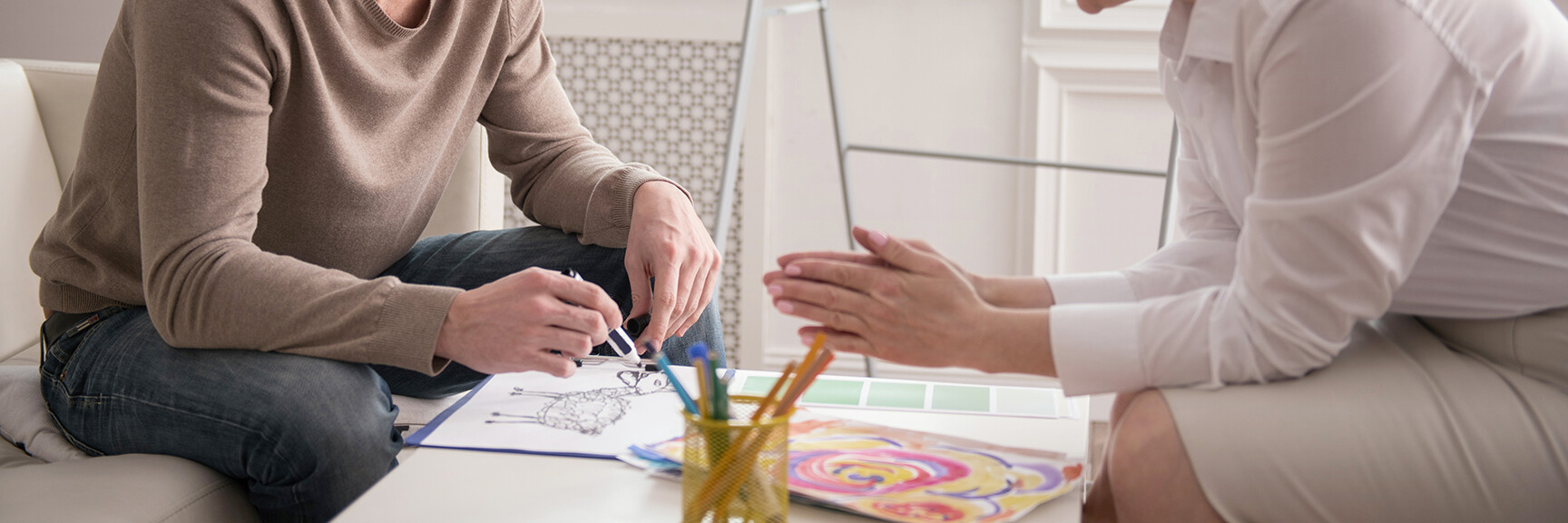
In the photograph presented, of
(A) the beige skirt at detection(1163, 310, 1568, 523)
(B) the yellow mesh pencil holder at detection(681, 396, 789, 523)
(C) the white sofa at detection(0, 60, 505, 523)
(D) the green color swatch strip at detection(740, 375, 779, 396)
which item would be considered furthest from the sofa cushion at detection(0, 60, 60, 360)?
(A) the beige skirt at detection(1163, 310, 1568, 523)

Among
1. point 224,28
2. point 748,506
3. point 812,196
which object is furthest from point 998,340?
point 812,196

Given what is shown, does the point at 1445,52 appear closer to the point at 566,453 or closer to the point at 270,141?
the point at 566,453

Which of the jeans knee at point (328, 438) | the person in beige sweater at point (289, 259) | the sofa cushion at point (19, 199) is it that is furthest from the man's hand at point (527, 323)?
the sofa cushion at point (19, 199)

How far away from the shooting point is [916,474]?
3.09 ft

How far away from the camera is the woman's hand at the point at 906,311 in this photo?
3.31 ft

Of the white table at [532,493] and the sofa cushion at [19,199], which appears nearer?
the white table at [532,493]

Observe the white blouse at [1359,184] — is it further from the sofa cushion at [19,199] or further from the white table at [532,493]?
the sofa cushion at [19,199]

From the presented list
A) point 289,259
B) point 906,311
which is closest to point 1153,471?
point 906,311

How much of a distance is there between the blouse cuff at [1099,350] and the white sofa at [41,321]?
2.70 ft

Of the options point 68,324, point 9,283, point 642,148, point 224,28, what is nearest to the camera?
point 224,28

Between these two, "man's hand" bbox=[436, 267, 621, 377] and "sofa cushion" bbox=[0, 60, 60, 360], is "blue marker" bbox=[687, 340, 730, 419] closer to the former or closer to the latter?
"man's hand" bbox=[436, 267, 621, 377]

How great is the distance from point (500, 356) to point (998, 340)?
0.47 metres

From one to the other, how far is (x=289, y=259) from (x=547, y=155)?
1.74 ft

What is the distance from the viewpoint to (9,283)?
1.57m
